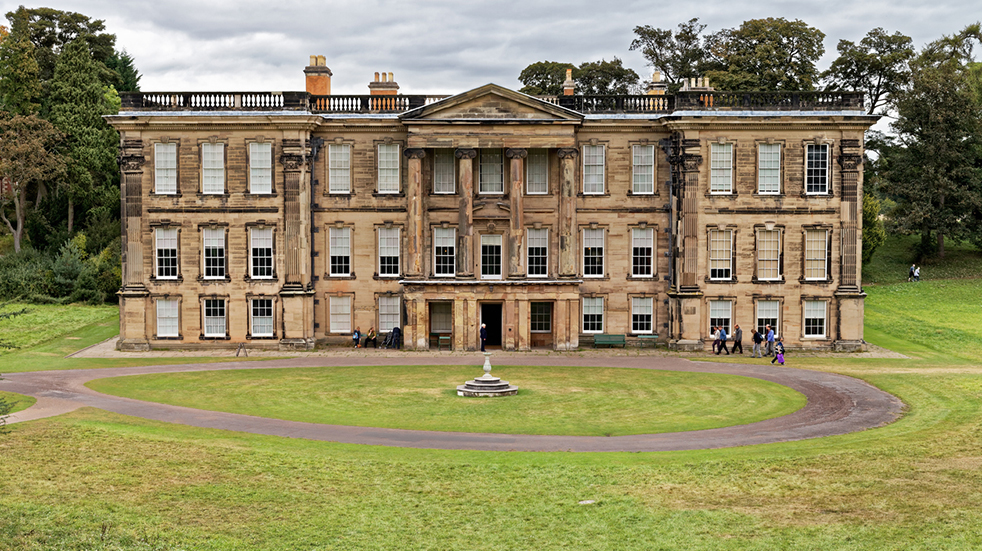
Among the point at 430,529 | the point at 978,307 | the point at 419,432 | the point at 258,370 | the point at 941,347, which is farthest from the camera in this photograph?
the point at 978,307

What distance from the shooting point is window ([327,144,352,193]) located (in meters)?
51.3

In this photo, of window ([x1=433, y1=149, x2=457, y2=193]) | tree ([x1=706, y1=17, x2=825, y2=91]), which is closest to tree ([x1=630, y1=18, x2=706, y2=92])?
tree ([x1=706, y1=17, x2=825, y2=91])

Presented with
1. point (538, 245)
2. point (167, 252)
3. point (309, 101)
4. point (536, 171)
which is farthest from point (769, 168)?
point (167, 252)

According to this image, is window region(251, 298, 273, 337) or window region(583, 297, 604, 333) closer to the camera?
window region(251, 298, 273, 337)

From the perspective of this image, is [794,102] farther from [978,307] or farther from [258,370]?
[258,370]

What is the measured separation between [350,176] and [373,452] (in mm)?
29256

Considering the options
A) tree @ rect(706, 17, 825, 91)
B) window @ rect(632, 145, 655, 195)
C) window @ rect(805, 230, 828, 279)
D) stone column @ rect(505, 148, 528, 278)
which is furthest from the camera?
tree @ rect(706, 17, 825, 91)

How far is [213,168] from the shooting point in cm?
5056

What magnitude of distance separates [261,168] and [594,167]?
63.4ft

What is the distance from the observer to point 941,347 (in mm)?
49125

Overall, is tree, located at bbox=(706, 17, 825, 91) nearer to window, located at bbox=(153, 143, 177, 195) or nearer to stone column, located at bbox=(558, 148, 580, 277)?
stone column, located at bbox=(558, 148, 580, 277)

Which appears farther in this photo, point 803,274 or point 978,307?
point 978,307

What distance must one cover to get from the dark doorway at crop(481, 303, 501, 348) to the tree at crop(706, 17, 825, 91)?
33.9 metres

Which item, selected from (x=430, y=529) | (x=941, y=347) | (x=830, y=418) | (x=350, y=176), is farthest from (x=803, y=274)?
(x=430, y=529)
